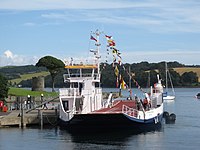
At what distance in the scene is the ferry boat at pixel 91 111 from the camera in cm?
5088

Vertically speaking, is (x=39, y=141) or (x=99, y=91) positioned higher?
(x=99, y=91)

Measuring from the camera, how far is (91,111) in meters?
56.0

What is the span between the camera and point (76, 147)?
148 ft

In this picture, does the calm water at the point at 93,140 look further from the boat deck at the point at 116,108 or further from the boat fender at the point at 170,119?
the boat fender at the point at 170,119

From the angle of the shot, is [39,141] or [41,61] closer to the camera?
[39,141]

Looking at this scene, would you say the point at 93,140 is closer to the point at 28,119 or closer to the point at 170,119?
the point at 28,119

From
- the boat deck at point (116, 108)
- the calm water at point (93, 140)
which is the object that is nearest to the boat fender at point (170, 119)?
the boat deck at point (116, 108)

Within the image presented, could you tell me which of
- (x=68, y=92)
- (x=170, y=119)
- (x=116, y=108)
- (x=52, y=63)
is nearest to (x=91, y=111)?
(x=68, y=92)

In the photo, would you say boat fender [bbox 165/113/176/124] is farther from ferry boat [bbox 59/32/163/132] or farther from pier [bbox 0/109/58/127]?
pier [bbox 0/109/58/127]

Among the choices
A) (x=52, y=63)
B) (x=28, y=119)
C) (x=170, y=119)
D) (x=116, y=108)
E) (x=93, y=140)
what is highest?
(x=52, y=63)

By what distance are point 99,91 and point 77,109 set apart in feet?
14.6

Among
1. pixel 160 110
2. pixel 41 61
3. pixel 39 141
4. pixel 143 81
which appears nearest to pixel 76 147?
pixel 39 141

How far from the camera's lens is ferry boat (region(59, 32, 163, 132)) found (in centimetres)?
5088

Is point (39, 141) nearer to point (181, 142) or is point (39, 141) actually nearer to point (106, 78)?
point (181, 142)
